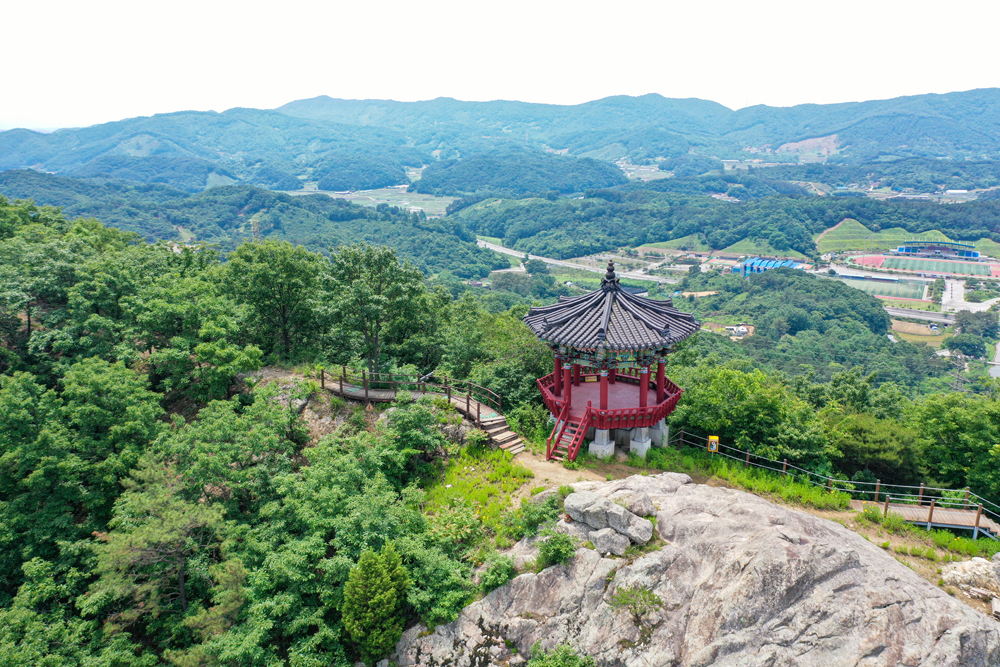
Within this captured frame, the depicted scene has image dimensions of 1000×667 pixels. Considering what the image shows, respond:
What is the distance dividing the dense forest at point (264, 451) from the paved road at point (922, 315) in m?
113

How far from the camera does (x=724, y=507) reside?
14.1 meters

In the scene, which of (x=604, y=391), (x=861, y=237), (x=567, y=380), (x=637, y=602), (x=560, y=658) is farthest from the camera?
(x=861, y=237)

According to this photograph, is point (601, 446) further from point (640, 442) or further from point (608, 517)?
point (608, 517)

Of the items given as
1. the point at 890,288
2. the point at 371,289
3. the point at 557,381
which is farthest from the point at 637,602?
the point at 890,288

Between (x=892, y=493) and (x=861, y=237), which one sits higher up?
(x=892, y=493)

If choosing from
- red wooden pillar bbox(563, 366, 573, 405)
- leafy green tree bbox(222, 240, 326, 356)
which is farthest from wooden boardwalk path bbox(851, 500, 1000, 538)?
leafy green tree bbox(222, 240, 326, 356)

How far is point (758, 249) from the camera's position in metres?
173

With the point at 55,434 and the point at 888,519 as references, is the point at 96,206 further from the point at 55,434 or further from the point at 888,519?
the point at 888,519

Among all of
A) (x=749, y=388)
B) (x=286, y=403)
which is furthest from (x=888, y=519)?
(x=286, y=403)

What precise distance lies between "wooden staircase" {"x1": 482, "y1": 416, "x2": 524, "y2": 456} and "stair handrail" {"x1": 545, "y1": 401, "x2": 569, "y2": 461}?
0.98 m

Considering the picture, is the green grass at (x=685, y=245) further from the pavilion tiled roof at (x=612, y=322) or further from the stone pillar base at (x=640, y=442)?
the stone pillar base at (x=640, y=442)

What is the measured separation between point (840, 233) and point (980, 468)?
188821mm

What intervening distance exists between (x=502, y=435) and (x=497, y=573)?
5927mm

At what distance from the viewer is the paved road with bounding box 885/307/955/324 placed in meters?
118
